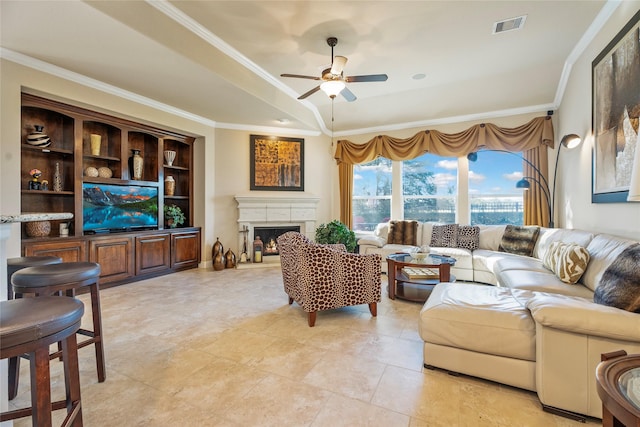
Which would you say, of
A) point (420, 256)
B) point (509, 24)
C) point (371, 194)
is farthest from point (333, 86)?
point (371, 194)

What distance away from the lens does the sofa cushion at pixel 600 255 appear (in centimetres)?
222

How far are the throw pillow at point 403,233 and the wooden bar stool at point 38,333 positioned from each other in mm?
4520

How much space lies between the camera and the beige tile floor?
1565 millimetres


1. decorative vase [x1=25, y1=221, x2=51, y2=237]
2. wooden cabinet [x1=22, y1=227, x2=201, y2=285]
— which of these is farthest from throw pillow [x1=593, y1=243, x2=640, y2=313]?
decorative vase [x1=25, y1=221, x2=51, y2=237]

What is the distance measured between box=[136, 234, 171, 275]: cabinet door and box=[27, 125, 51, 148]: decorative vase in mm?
1607

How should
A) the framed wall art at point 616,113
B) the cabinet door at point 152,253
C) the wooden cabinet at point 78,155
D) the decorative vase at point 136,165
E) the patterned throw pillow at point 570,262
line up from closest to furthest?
the framed wall art at point 616,113, the patterned throw pillow at point 570,262, the wooden cabinet at point 78,155, the cabinet door at point 152,253, the decorative vase at point 136,165

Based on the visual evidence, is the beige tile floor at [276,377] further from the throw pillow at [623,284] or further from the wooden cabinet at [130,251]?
the wooden cabinet at [130,251]

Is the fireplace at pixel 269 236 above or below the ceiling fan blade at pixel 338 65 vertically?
below

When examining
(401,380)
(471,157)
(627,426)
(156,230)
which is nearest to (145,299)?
(156,230)

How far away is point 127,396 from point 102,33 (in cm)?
298

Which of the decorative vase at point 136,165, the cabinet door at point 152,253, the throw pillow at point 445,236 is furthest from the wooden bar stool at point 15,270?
the throw pillow at point 445,236

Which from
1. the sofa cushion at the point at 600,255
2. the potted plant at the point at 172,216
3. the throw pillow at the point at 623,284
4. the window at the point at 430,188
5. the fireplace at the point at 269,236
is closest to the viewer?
the throw pillow at the point at 623,284

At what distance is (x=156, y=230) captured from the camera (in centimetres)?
459

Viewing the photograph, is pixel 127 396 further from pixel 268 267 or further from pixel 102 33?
pixel 268 267
